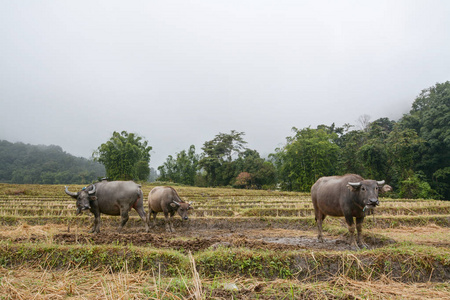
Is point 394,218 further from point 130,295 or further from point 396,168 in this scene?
point 396,168

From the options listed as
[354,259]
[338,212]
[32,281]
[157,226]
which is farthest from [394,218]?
[32,281]

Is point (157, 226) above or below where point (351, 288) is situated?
below

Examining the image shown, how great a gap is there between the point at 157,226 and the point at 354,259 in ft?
27.3

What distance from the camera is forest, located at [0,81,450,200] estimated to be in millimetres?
31422

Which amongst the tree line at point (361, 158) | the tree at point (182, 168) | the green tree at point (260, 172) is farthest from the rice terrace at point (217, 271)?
the tree at point (182, 168)

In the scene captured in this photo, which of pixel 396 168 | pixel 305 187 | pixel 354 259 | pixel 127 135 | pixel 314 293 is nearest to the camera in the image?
pixel 314 293

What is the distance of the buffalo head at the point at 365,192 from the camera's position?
19.2 feet

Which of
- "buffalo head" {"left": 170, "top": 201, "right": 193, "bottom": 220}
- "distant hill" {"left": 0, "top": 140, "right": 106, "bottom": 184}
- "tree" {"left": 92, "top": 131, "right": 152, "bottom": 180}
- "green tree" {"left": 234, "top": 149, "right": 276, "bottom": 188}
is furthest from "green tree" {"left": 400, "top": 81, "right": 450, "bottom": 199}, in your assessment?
"distant hill" {"left": 0, "top": 140, "right": 106, "bottom": 184}

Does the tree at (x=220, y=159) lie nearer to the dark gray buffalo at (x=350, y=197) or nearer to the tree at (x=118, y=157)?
the tree at (x=118, y=157)

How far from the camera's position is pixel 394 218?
11133 mm

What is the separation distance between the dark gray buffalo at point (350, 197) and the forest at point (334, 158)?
28338 mm

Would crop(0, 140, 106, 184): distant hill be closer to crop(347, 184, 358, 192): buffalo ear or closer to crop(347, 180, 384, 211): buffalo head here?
crop(347, 184, 358, 192): buffalo ear

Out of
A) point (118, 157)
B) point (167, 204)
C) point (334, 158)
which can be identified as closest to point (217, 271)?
point (167, 204)

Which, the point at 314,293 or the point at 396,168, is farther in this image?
the point at 396,168
